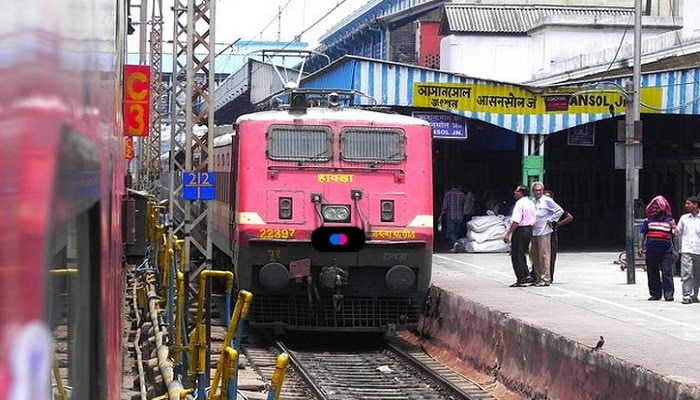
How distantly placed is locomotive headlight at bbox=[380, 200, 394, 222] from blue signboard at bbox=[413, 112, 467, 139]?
1190 centimetres

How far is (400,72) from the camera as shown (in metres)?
26.0

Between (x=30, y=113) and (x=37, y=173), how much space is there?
0.07 meters

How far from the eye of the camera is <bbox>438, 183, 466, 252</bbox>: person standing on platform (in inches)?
1104

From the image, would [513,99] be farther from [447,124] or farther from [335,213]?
[335,213]

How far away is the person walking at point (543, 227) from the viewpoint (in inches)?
707

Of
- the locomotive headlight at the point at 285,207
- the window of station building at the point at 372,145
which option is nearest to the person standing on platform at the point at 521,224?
the window of station building at the point at 372,145

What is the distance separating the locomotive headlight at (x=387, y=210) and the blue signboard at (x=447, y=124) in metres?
11.9

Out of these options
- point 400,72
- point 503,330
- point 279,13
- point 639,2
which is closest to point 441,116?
point 400,72

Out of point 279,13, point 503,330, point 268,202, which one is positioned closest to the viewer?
point 503,330

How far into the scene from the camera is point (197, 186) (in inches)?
727

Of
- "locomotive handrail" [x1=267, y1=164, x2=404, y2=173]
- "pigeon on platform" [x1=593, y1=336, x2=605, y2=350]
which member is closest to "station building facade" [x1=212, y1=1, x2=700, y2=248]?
"locomotive handrail" [x1=267, y1=164, x2=404, y2=173]

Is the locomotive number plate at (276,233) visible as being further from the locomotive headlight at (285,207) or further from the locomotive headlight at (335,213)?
the locomotive headlight at (335,213)

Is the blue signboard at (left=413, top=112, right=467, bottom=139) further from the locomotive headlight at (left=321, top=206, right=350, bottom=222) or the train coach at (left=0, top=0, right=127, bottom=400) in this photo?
the train coach at (left=0, top=0, right=127, bottom=400)

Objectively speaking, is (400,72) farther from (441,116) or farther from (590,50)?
(590,50)
